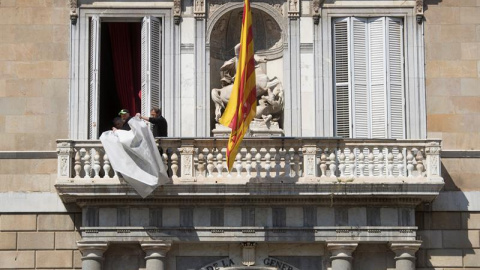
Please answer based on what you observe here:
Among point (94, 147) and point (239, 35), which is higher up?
point (239, 35)

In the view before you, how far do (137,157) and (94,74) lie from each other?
305cm

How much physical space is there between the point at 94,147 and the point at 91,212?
1.40m

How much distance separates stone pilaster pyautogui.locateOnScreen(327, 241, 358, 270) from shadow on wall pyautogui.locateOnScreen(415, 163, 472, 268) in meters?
1.65

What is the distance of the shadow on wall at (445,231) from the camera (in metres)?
37.9

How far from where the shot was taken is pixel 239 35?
40125mm

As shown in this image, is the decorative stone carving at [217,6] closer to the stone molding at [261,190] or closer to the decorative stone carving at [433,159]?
the stone molding at [261,190]

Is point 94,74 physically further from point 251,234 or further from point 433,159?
point 433,159

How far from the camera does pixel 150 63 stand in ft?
128

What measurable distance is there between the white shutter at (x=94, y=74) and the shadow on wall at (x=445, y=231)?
739 centimetres

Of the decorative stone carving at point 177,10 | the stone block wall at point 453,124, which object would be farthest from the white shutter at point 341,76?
the decorative stone carving at point 177,10

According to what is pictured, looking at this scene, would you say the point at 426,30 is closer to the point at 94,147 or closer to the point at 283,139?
the point at 283,139

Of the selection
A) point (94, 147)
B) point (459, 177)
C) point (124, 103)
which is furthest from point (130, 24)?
point (459, 177)

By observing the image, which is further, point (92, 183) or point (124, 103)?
point (124, 103)

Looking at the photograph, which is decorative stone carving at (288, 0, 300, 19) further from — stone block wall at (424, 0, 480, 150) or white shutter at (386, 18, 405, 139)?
stone block wall at (424, 0, 480, 150)
